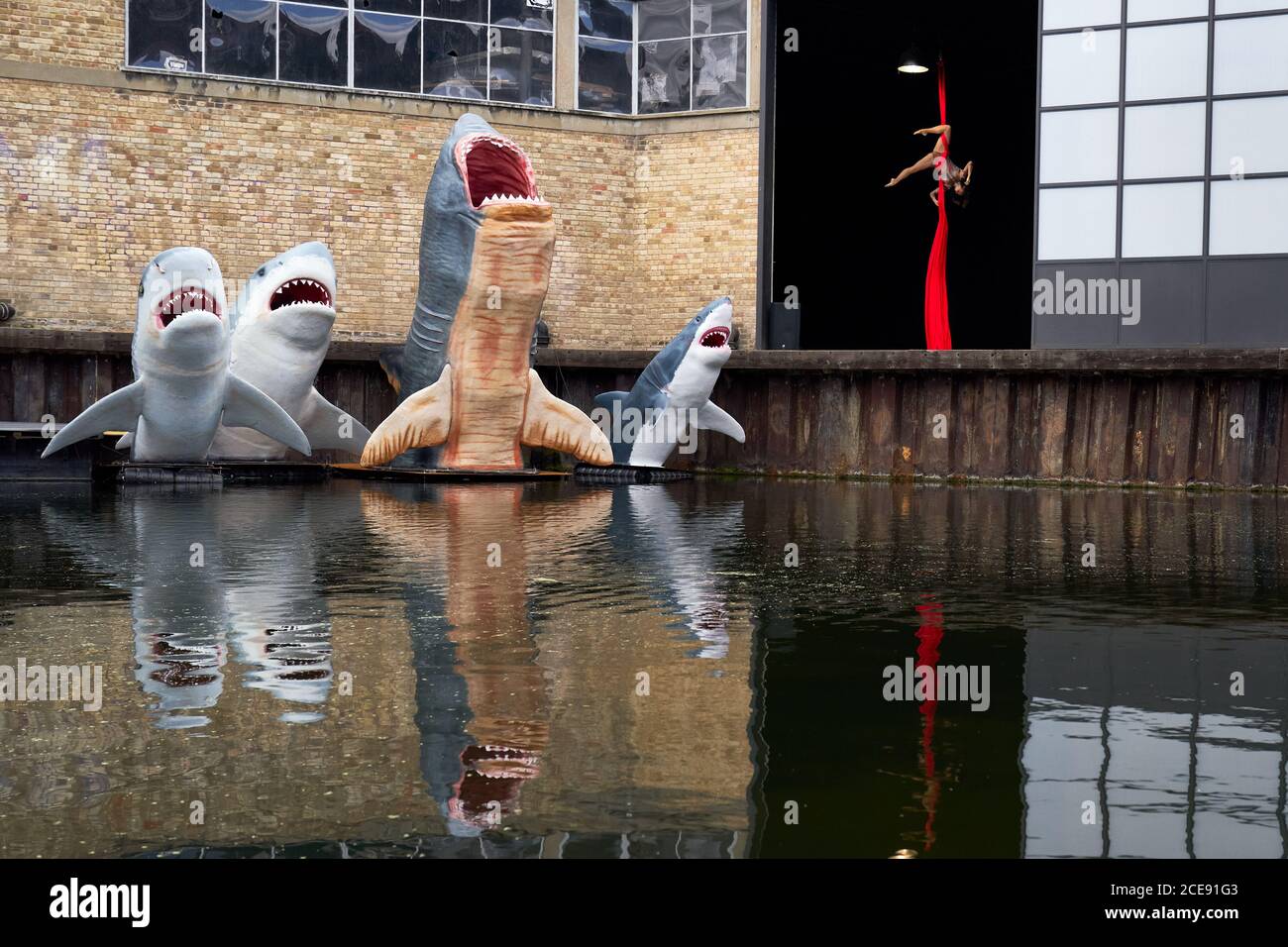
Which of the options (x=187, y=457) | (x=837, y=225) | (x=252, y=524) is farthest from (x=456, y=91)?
(x=252, y=524)

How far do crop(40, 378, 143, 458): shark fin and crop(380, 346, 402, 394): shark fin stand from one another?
3.21m

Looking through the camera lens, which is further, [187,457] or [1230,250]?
[1230,250]

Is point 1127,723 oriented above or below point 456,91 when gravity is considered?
below

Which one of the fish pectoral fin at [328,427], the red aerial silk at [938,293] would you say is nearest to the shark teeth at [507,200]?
the fish pectoral fin at [328,427]

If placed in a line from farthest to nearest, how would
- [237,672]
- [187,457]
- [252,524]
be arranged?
[187,457], [252,524], [237,672]

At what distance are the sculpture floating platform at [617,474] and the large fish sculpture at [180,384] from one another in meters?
3.46

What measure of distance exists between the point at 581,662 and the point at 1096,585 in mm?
3787

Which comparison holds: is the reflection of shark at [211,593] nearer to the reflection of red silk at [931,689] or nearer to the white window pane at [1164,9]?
the reflection of red silk at [931,689]

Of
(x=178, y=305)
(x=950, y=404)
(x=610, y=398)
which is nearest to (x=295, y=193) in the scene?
(x=610, y=398)

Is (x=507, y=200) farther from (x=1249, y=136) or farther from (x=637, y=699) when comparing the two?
(x=637, y=699)

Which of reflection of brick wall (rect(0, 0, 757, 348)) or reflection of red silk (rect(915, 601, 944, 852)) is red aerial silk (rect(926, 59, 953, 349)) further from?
reflection of red silk (rect(915, 601, 944, 852))
